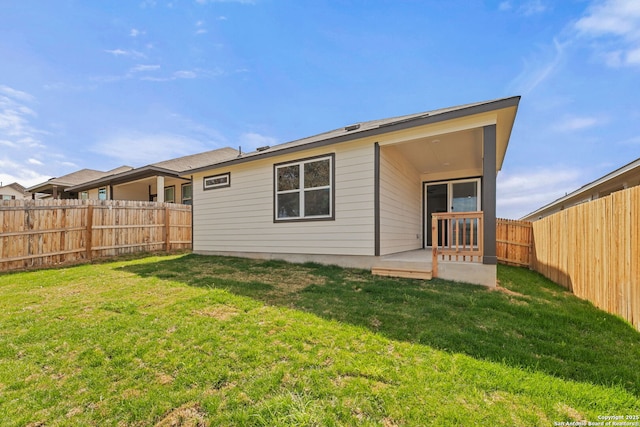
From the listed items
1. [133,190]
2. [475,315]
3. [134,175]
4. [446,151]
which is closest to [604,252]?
[475,315]

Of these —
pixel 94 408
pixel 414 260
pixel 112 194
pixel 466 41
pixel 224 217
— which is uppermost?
pixel 466 41

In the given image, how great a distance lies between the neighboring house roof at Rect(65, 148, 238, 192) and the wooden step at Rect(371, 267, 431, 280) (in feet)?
27.4

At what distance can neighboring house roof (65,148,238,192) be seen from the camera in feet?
38.3

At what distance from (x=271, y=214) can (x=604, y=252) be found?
656 cm

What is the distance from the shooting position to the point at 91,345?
2.75 metres

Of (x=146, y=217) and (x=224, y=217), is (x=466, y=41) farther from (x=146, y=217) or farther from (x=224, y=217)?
(x=146, y=217)

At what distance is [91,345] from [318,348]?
2270mm

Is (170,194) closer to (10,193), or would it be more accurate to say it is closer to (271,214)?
(271,214)

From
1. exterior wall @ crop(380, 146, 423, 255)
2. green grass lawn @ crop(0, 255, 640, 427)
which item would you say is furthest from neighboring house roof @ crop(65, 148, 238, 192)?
green grass lawn @ crop(0, 255, 640, 427)

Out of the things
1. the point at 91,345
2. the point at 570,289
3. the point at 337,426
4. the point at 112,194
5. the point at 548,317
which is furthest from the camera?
the point at 112,194

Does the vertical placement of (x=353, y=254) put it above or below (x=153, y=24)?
below

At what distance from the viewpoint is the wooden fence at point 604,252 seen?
328 cm

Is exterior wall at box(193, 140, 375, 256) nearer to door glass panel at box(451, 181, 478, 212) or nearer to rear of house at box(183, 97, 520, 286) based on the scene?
rear of house at box(183, 97, 520, 286)

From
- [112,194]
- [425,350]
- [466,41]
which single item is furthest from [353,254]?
[112,194]
